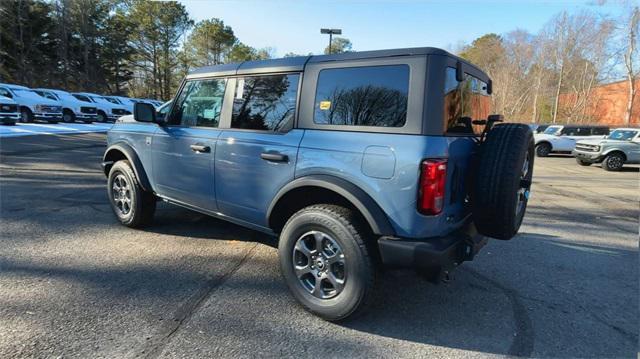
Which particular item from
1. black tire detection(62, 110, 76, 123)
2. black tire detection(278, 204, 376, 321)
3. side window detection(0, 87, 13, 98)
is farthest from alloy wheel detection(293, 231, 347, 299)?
black tire detection(62, 110, 76, 123)

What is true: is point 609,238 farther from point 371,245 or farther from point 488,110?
point 371,245

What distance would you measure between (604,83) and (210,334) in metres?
53.9

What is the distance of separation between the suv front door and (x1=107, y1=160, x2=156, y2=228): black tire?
347 millimetres

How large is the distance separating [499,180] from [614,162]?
15.1 m

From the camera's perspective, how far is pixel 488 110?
371 centimetres

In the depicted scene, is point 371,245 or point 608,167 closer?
point 371,245

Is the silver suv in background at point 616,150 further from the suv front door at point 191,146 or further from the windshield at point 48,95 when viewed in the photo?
the windshield at point 48,95

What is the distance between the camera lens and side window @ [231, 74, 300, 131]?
3.18 metres

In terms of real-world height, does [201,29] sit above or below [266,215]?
above

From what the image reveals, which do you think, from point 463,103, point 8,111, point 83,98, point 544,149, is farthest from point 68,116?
point 544,149

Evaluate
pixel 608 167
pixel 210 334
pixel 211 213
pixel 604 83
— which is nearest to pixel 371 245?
pixel 210 334

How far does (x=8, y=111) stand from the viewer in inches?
591

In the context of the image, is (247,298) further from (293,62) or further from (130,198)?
(130,198)

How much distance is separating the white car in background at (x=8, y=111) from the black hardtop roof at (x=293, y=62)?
15472mm
